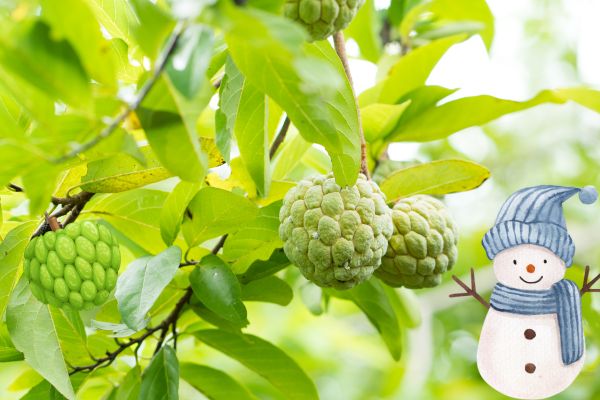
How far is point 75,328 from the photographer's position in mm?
1569

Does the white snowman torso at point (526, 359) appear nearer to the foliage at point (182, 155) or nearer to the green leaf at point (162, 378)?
the foliage at point (182, 155)

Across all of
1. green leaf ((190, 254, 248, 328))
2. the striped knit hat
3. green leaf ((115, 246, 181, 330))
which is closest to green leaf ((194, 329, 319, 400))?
green leaf ((190, 254, 248, 328))

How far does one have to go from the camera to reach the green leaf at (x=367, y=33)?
2.33 meters

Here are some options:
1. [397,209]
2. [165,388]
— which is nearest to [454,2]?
[397,209]

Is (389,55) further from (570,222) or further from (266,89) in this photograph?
(570,222)

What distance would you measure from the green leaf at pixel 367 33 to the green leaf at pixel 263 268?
0.98 meters

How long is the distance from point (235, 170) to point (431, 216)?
1.33 ft

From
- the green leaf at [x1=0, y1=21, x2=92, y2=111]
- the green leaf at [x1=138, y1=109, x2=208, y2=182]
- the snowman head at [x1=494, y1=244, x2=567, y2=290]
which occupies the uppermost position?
the green leaf at [x1=0, y1=21, x2=92, y2=111]

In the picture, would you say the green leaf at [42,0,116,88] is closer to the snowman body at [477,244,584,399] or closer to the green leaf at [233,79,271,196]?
the green leaf at [233,79,271,196]

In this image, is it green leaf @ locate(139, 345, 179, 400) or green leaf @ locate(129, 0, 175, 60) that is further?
green leaf @ locate(139, 345, 179, 400)

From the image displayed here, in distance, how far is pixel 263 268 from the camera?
154cm

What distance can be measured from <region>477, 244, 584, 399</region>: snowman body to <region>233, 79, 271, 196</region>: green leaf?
0.41 m

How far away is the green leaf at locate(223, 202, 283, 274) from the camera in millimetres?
1499

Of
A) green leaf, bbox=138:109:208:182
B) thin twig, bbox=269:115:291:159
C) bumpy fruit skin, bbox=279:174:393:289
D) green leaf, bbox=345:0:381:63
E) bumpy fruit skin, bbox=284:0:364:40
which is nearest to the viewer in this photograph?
green leaf, bbox=138:109:208:182
